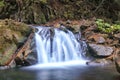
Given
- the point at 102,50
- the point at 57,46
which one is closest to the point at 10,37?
the point at 57,46

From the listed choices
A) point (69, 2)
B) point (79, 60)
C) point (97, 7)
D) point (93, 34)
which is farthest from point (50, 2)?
point (79, 60)

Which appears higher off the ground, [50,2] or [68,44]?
[50,2]

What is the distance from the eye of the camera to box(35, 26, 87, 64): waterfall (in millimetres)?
15258

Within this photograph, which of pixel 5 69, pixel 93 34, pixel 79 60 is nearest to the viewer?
pixel 5 69

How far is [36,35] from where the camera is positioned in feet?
51.9

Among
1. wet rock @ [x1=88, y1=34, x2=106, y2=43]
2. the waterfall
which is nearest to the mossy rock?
the waterfall

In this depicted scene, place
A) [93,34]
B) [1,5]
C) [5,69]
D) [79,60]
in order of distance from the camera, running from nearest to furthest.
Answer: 1. [5,69]
2. [79,60]
3. [93,34]
4. [1,5]

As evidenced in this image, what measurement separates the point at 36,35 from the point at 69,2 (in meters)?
6.18

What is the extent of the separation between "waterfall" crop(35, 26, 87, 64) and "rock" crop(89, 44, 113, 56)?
25.3 inches

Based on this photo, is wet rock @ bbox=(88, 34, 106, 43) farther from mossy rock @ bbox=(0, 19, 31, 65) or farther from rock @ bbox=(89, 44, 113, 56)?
mossy rock @ bbox=(0, 19, 31, 65)

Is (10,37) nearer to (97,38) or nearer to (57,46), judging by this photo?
(57,46)

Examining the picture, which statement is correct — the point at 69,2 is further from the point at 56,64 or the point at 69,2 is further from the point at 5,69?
the point at 5,69

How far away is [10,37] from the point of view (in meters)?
14.8

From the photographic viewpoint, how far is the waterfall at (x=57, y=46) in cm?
1526
